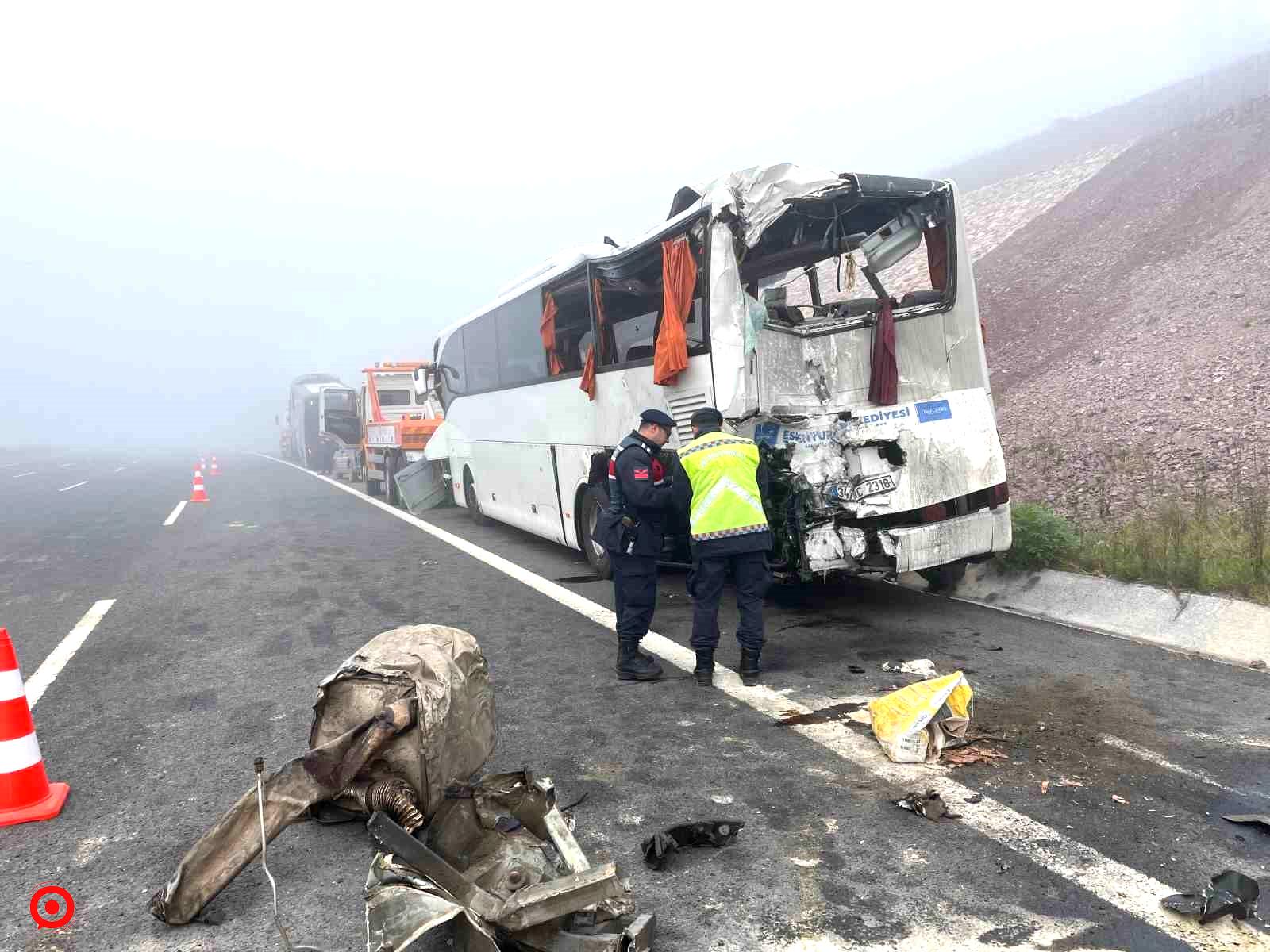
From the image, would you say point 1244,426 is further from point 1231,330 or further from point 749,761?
point 749,761

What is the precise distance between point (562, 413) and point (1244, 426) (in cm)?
847

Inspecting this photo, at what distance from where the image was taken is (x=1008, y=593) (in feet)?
22.9

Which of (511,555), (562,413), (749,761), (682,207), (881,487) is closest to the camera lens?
(749,761)

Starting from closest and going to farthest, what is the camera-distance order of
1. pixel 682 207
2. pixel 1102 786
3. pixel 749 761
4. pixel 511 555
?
pixel 1102 786 < pixel 749 761 < pixel 682 207 < pixel 511 555

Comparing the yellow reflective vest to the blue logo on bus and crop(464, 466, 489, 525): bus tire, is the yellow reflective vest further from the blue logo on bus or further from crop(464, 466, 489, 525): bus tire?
crop(464, 466, 489, 525): bus tire

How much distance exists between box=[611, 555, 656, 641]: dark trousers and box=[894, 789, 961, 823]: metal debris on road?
214 cm

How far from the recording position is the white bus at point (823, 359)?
596cm

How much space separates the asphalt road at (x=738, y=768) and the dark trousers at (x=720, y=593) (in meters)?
0.33

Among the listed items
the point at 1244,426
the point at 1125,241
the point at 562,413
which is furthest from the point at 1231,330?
the point at 562,413

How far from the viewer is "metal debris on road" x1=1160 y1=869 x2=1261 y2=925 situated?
2.69 m

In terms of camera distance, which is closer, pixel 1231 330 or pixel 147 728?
pixel 147 728

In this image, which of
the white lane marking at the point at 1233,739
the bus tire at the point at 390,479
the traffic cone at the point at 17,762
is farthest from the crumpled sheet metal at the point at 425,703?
the bus tire at the point at 390,479

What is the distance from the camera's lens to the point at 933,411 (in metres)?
6.15

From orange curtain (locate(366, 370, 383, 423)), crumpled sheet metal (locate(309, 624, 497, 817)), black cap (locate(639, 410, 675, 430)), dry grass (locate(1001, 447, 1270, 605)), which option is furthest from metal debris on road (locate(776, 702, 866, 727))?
orange curtain (locate(366, 370, 383, 423))
